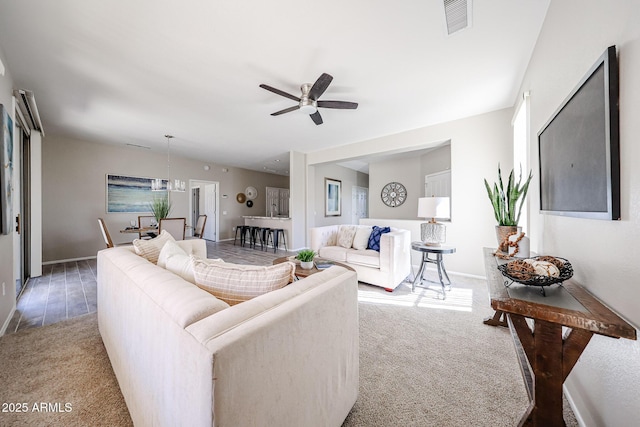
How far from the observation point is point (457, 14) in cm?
177

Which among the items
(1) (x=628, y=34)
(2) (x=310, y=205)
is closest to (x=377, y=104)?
(1) (x=628, y=34)

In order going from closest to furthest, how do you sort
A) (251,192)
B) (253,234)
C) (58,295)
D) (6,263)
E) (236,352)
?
(236,352) < (6,263) < (58,295) < (253,234) < (251,192)

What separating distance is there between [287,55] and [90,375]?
2.93 meters

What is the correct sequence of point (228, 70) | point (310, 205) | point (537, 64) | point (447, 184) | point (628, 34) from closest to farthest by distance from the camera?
point (628, 34)
point (537, 64)
point (228, 70)
point (447, 184)
point (310, 205)

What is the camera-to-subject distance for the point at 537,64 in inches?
82.0

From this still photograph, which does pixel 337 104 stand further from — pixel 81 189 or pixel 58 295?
pixel 81 189

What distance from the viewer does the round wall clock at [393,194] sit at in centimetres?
624

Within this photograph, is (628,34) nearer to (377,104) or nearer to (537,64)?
(537,64)

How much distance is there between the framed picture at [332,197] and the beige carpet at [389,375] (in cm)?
475

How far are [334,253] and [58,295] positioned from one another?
11.9ft

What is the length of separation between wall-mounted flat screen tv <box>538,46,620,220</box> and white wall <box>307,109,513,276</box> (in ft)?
7.33

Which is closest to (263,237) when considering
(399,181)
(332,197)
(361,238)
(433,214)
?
(332,197)

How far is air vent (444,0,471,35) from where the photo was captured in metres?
1.67

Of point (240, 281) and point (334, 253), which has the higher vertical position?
point (240, 281)
